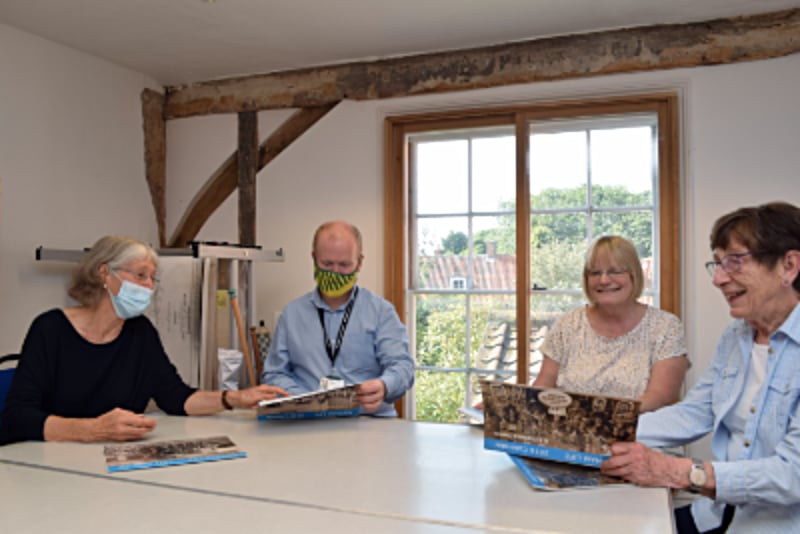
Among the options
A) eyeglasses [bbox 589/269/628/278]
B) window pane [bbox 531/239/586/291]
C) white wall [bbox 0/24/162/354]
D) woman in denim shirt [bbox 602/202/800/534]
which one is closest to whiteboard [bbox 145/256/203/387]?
white wall [bbox 0/24/162/354]

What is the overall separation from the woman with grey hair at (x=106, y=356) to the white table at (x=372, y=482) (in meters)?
0.21

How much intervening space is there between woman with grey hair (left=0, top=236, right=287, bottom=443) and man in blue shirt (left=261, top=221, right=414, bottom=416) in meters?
0.38

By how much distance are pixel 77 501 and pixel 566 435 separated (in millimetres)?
1149

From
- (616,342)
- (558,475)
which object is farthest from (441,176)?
(558,475)

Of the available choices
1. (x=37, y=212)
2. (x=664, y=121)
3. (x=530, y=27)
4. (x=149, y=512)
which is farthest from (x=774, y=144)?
(x=37, y=212)

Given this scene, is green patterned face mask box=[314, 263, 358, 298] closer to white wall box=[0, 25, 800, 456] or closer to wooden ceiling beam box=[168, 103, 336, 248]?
white wall box=[0, 25, 800, 456]

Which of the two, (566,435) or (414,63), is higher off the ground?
(414,63)

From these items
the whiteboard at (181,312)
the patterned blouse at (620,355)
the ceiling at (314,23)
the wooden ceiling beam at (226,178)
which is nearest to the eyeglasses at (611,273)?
the patterned blouse at (620,355)

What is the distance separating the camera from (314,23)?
3492mm

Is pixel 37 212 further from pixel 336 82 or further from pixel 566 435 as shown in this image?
pixel 566 435

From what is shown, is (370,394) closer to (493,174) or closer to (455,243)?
(455,243)

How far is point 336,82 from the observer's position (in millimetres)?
4168

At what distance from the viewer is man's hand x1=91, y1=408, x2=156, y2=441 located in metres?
1.94

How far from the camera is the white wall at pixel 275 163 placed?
3410 mm
